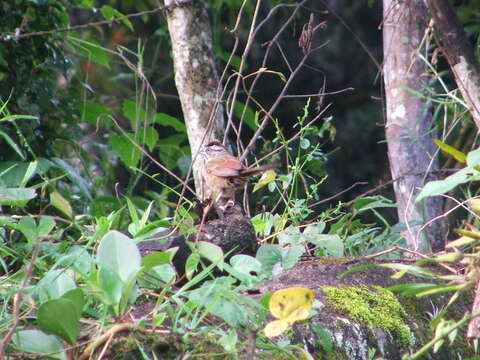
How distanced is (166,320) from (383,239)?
156 cm

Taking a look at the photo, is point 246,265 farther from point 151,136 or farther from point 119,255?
point 151,136

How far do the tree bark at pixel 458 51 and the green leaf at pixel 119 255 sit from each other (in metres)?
1.86

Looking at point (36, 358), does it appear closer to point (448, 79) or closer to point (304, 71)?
point (448, 79)

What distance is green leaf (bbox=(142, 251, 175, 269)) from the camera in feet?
6.91

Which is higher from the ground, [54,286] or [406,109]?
[54,286]

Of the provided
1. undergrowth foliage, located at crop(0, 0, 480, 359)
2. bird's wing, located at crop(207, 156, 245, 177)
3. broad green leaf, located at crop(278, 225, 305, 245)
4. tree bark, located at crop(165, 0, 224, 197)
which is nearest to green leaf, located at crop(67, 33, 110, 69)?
undergrowth foliage, located at crop(0, 0, 480, 359)

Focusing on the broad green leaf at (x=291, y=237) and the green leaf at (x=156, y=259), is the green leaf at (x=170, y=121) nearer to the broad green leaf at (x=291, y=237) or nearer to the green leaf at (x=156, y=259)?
the broad green leaf at (x=291, y=237)

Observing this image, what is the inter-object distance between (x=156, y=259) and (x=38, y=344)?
0.39m

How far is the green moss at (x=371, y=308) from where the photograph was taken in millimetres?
2496

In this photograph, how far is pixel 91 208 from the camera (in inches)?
166

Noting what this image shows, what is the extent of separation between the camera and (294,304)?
194 centimetres

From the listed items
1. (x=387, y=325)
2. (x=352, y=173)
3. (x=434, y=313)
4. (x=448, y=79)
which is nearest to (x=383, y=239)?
(x=434, y=313)

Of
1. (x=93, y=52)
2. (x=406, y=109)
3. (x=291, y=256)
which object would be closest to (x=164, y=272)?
(x=291, y=256)

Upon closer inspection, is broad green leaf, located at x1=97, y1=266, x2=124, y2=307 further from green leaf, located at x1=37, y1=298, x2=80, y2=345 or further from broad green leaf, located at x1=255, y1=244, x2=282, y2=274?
broad green leaf, located at x1=255, y1=244, x2=282, y2=274
